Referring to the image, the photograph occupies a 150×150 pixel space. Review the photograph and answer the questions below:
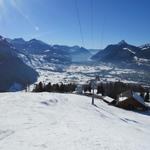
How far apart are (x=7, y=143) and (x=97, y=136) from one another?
6557 millimetres

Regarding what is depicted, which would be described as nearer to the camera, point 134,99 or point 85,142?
point 85,142

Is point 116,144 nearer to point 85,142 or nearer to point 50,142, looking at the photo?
point 85,142

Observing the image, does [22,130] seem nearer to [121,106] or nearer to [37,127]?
[37,127]

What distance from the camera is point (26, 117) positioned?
2330cm

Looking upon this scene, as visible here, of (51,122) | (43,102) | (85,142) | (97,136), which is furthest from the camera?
(43,102)

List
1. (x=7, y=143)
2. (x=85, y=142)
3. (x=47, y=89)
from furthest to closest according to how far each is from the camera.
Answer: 1. (x=47, y=89)
2. (x=85, y=142)
3. (x=7, y=143)

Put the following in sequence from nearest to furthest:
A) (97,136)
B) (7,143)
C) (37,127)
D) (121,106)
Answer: (7,143) < (97,136) < (37,127) < (121,106)

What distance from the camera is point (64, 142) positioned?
15820 millimetres

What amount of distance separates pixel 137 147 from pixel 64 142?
508cm

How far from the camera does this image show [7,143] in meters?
15.0

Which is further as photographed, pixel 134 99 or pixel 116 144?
pixel 134 99

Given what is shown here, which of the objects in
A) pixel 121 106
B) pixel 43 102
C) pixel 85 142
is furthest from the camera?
pixel 121 106

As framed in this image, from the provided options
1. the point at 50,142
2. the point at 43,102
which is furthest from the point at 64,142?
the point at 43,102

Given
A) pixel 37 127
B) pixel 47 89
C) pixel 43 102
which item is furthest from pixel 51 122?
pixel 47 89
